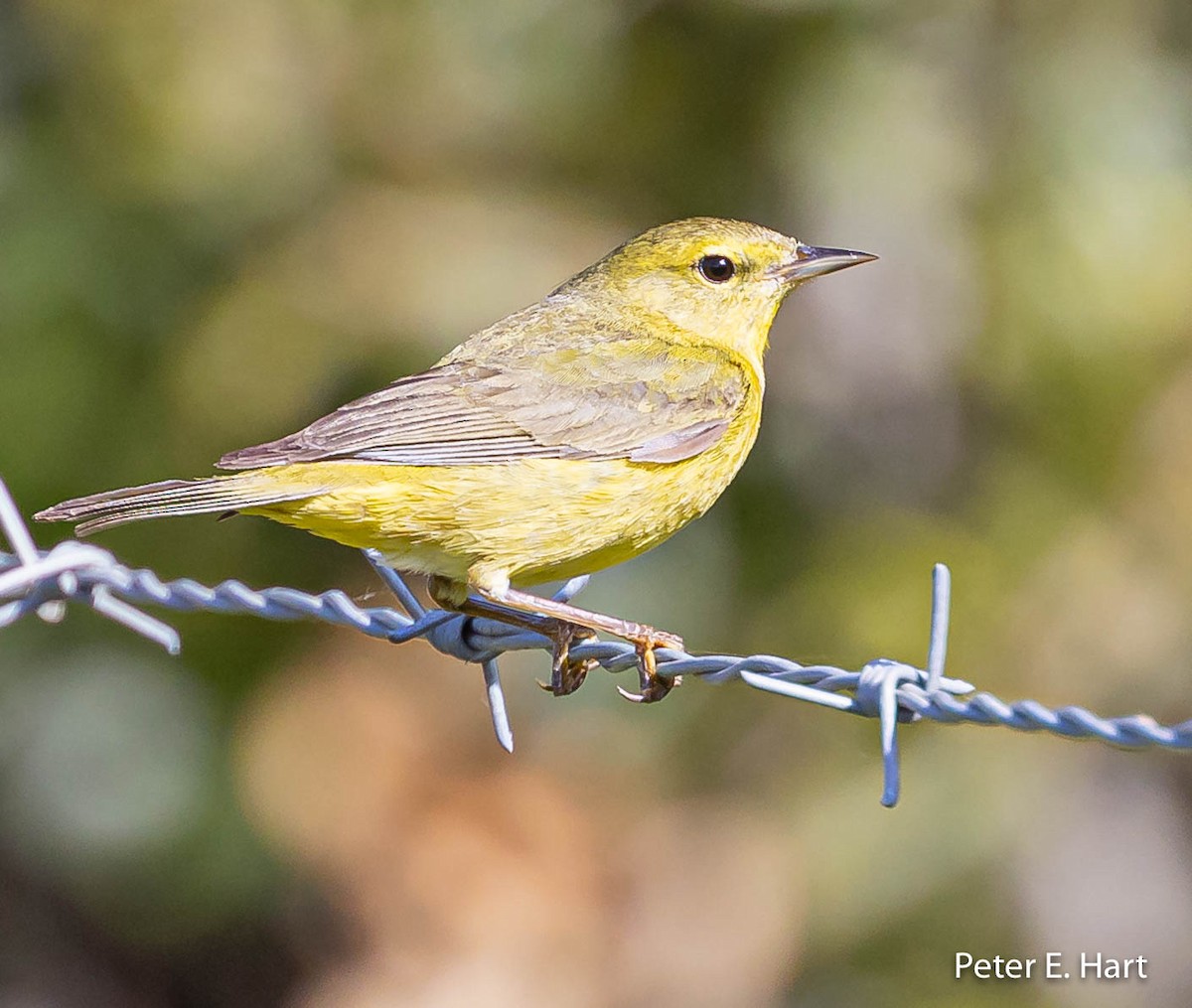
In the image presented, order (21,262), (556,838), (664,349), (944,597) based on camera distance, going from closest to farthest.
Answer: (944,597), (664,349), (556,838), (21,262)

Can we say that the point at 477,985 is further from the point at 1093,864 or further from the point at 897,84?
the point at 897,84

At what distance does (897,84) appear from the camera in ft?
17.9

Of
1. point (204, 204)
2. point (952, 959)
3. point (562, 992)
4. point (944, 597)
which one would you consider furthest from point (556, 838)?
point (944, 597)

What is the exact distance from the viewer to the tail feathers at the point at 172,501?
127 inches

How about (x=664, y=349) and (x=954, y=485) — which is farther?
(x=954, y=485)

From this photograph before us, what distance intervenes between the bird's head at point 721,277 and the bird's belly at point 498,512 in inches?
37.2

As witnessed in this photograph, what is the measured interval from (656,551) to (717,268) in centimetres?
127

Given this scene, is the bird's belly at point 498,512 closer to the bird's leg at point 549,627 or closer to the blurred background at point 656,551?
the bird's leg at point 549,627

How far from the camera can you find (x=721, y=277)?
4.73 m

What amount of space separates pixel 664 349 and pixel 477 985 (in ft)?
7.22

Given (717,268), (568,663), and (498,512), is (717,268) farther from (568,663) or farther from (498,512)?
(568,663)

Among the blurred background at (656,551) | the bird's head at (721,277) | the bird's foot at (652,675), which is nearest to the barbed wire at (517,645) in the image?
the bird's foot at (652,675)

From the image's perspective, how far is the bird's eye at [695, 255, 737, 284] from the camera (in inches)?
185

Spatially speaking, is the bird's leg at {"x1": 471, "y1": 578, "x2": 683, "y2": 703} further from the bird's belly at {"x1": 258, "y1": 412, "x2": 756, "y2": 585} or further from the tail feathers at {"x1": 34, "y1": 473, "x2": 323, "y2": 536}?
the tail feathers at {"x1": 34, "y1": 473, "x2": 323, "y2": 536}
